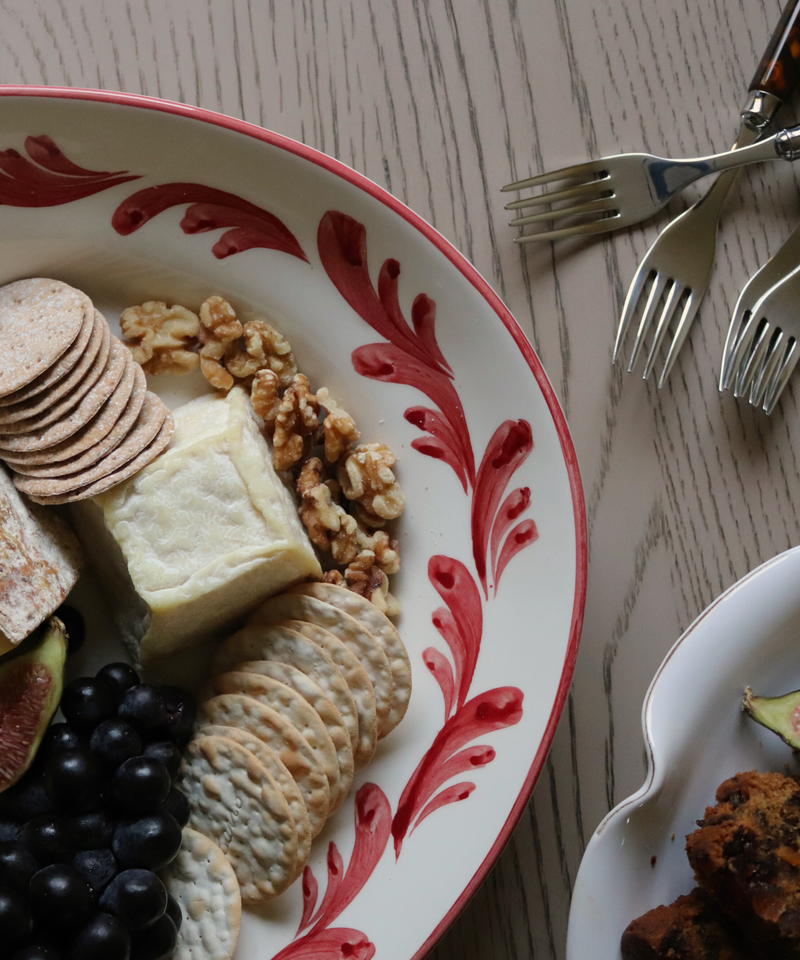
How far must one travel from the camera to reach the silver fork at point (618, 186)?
143 cm

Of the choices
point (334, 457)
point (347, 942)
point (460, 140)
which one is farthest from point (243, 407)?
point (347, 942)

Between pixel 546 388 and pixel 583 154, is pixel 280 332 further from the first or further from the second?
pixel 583 154

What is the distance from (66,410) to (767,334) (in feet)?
3.89

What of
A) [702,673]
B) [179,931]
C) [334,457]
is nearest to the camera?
[702,673]

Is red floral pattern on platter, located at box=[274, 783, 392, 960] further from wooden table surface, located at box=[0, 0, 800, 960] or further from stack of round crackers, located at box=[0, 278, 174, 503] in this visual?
stack of round crackers, located at box=[0, 278, 174, 503]

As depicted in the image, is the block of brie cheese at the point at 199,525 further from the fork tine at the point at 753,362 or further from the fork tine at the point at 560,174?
the fork tine at the point at 753,362

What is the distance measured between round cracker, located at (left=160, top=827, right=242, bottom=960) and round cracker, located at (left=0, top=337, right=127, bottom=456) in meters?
0.68

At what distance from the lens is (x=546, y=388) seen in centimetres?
132

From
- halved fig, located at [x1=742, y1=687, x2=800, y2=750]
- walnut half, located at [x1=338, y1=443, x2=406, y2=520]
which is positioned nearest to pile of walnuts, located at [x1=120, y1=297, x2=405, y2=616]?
walnut half, located at [x1=338, y1=443, x2=406, y2=520]

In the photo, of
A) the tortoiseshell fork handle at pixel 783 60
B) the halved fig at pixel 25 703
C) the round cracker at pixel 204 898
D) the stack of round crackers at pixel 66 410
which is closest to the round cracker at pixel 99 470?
the stack of round crackers at pixel 66 410

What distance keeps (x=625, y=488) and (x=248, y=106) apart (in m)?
0.98

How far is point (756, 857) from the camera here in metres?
1.12

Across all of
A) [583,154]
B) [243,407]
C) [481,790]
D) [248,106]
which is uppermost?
[248,106]

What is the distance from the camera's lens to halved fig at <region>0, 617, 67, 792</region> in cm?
126
